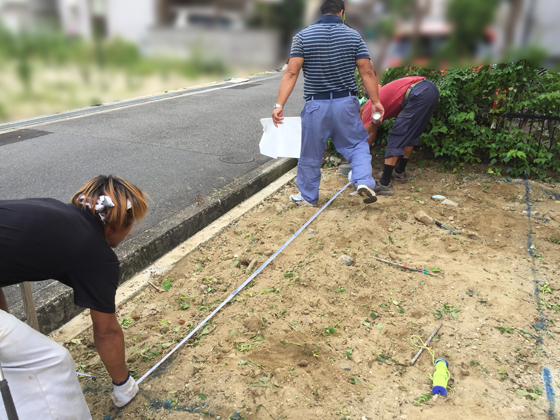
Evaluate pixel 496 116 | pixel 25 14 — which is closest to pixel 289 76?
pixel 496 116

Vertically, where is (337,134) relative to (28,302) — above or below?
above

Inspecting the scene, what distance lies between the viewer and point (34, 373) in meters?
1.79

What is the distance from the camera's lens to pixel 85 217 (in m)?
1.96

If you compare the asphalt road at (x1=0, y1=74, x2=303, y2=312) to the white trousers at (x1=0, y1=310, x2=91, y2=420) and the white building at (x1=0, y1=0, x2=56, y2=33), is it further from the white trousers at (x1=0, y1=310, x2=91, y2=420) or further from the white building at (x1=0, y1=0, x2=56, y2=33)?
the white building at (x1=0, y1=0, x2=56, y2=33)

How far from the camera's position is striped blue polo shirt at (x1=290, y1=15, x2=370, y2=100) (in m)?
4.02

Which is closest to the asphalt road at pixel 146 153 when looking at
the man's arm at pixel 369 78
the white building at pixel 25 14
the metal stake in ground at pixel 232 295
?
the metal stake in ground at pixel 232 295

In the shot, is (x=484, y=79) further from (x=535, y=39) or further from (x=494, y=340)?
(x=535, y=39)

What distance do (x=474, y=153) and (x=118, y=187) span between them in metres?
4.96

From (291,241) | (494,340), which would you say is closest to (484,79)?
(291,241)

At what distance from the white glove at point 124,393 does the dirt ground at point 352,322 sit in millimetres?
46

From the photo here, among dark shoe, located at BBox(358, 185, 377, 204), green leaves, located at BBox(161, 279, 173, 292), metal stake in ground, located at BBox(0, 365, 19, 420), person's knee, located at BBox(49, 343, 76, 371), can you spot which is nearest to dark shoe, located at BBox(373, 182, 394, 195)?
dark shoe, located at BBox(358, 185, 377, 204)

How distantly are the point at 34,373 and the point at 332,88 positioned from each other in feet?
10.9

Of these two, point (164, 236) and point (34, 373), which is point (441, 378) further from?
point (164, 236)

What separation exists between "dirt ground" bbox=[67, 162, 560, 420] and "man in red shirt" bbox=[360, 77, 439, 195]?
26.5 inches
